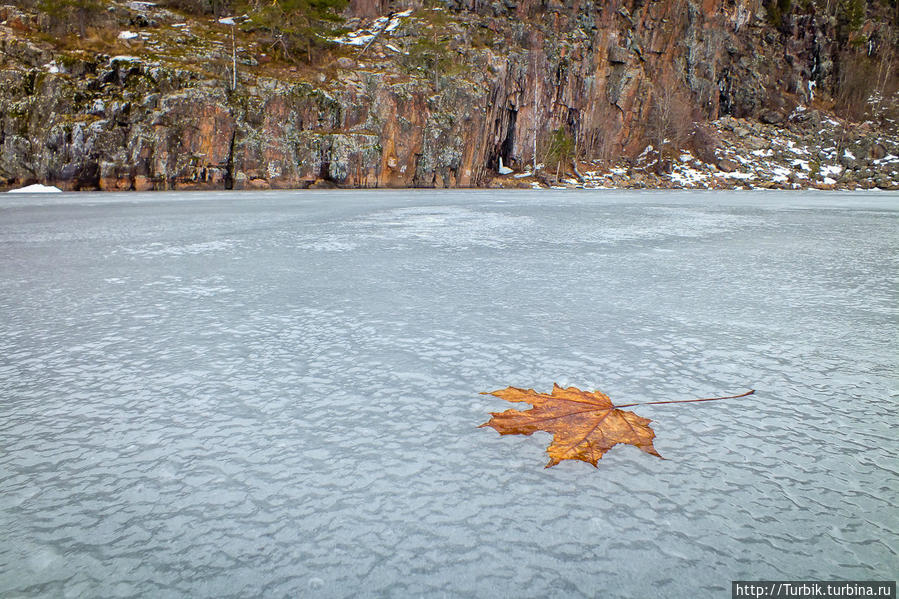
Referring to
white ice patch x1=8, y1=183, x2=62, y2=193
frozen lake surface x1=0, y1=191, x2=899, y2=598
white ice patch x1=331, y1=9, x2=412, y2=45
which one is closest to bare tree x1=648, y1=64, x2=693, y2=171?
white ice patch x1=331, y1=9, x2=412, y2=45

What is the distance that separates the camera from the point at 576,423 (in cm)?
103

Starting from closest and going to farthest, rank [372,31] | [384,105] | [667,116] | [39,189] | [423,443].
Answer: [423,443], [39,189], [384,105], [372,31], [667,116]

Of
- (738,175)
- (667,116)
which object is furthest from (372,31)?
(738,175)

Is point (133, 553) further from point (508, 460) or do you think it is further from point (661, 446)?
point (661, 446)

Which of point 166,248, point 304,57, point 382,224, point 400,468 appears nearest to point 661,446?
point 400,468

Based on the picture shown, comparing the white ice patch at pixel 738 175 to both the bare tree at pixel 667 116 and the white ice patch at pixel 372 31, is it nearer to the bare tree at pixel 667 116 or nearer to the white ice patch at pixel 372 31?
the bare tree at pixel 667 116

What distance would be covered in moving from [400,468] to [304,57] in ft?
94.8

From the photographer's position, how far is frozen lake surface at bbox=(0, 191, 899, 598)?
648 mm

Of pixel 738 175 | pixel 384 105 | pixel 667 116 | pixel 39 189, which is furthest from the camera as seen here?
pixel 667 116

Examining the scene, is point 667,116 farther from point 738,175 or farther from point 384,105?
point 384,105

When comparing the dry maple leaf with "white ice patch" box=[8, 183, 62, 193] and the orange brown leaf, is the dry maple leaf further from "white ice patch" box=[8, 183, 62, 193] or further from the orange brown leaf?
"white ice patch" box=[8, 183, 62, 193]

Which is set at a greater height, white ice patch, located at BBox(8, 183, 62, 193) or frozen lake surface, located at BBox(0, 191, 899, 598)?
white ice patch, located at BBox(8, 183, 62, 193)

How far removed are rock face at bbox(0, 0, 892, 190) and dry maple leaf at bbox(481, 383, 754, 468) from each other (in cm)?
2151

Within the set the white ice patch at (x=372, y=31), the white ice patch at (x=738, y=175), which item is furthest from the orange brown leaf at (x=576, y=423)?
the white ice patch at (x=738, y=175)
